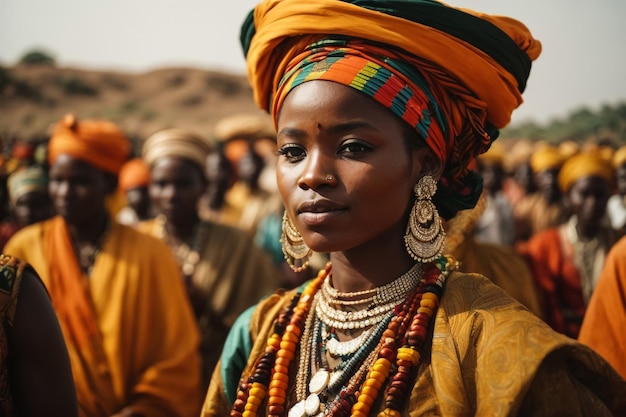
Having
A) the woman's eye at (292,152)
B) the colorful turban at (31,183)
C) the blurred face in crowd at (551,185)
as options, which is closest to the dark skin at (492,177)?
the blurred face in crowd at (551,185)

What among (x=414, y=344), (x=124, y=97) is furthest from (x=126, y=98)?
(x=414, y=344)

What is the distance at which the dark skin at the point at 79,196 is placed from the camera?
543 cm

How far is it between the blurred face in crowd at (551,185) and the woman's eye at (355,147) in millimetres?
10157

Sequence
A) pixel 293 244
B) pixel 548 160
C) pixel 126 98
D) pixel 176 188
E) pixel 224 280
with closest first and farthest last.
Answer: pixel 293 244
pixel 224 280
pixel 176 188
pixel 548 160
pixel 126 98

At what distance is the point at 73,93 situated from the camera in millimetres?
45344

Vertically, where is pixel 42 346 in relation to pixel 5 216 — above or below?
above

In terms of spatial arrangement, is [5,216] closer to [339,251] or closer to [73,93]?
[339,251]

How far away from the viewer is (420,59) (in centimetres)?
246

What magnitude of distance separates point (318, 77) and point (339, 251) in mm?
604

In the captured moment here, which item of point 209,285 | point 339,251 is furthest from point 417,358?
point 209,285

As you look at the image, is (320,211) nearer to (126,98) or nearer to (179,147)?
(179,147)

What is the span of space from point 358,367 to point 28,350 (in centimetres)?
109

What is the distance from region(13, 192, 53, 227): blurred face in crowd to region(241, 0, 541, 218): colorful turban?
5.61 m

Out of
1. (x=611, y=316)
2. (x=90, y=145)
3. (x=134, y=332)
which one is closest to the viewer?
(x=611, y=316)
